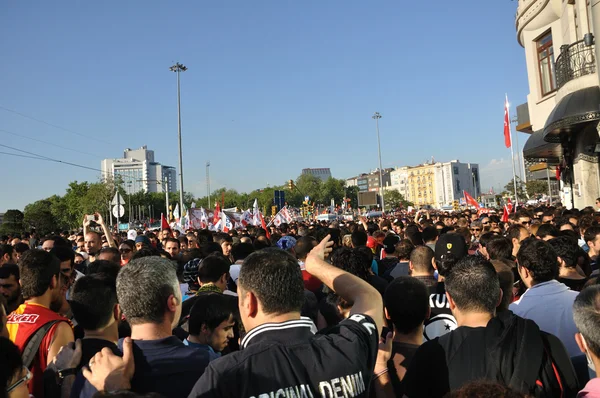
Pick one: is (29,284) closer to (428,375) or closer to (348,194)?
(428,375)

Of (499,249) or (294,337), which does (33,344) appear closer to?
(294,337)

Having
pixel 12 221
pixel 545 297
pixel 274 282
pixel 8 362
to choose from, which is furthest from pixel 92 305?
pixel 12 221

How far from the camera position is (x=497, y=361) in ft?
8.36

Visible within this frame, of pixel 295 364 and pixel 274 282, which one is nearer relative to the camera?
pixel 295 364

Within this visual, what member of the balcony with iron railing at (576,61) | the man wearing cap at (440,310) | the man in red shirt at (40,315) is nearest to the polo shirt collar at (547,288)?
the man wearing cap at (440,310)

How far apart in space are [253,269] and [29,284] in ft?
7.55

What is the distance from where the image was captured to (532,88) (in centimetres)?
2297

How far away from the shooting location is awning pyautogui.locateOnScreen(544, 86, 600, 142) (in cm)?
1483

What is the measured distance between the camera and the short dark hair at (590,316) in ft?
8.18

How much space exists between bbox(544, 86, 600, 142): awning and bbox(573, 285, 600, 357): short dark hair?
1419 centimetres

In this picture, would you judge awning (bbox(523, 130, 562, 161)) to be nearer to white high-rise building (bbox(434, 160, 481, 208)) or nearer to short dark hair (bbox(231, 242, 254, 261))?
short dark hair (bbox(231, 242, 254, 261))

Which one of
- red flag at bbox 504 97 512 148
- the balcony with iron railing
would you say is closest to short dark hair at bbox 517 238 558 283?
the balcony with iron railing

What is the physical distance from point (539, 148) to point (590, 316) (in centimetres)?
2024

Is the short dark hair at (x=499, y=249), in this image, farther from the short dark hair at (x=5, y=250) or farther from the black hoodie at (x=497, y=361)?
the short dark hair at (x=5, y=250)
